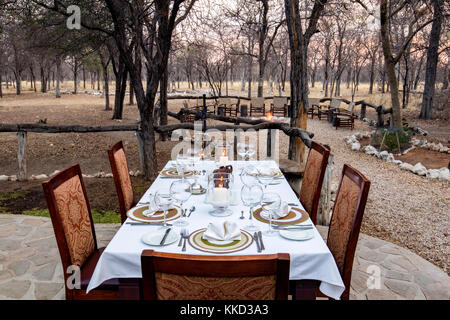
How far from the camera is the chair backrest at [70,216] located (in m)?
1.89

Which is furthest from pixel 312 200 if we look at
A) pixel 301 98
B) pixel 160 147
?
pixel 160 147

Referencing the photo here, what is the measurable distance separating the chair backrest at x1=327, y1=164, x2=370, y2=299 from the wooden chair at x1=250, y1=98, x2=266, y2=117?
46.3 feet

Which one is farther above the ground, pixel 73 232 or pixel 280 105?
pixel 280 105

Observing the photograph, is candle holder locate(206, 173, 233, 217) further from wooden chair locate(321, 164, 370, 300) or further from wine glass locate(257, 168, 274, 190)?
wooden chair locate(321, 164, 370, 300)

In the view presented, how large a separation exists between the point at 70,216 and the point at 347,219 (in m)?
1.65

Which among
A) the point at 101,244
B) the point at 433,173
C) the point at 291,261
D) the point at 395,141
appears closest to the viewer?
the point at 291,261

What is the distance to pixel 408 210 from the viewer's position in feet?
16.0

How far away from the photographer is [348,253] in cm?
193

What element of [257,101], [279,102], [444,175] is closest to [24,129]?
[444,175]

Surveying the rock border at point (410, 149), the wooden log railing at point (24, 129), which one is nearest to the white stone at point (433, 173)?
the rock border at point (410, 149)

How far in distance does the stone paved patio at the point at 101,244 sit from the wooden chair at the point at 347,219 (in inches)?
27.7

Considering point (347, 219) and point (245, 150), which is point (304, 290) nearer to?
point (347, 219)

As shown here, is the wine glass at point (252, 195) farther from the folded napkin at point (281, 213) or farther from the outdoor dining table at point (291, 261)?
the outdoor dining table at point (291, 261)
